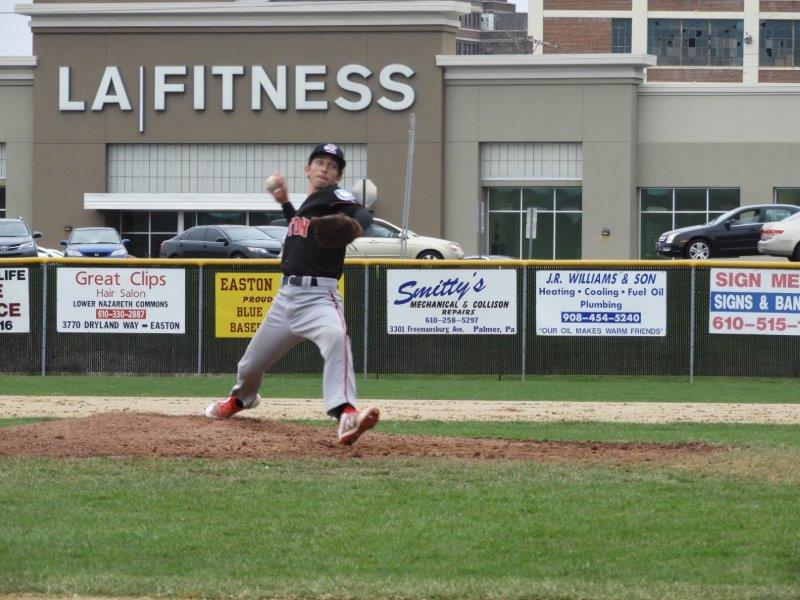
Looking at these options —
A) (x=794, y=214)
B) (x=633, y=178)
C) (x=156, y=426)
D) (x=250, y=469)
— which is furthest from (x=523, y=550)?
(x=633, y=178)

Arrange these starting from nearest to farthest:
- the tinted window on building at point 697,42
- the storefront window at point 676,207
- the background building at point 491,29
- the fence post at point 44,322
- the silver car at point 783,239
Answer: the fence post at point 44,322
the silver car at point 783,239
the storefront window at point 676,207
the tinted window on building at point 697,42
the background building at point 491,29

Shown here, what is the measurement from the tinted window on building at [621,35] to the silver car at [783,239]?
51.7 m

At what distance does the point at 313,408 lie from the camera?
52.5ft

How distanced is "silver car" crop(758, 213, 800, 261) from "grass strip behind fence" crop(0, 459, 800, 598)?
2579cm

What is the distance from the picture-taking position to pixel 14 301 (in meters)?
22.5

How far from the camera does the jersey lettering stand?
1018 cm

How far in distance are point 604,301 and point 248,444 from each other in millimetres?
12120

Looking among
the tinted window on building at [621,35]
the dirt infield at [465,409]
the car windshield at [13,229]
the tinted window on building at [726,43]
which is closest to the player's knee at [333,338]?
the dirt infield at [465,409]

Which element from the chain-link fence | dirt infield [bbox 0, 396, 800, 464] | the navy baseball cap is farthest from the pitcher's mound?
the chain-link fence

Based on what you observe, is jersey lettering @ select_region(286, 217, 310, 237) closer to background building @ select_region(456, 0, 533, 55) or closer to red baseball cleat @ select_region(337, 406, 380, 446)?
red baseball cleat @ select_region(337, 406, 380, 446)

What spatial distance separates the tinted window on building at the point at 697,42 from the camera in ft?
291

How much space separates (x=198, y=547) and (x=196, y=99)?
47.9 meters

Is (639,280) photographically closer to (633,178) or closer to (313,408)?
(313,408)

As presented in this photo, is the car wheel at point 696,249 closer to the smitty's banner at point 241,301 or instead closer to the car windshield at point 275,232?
the car windshield at point 275,232
